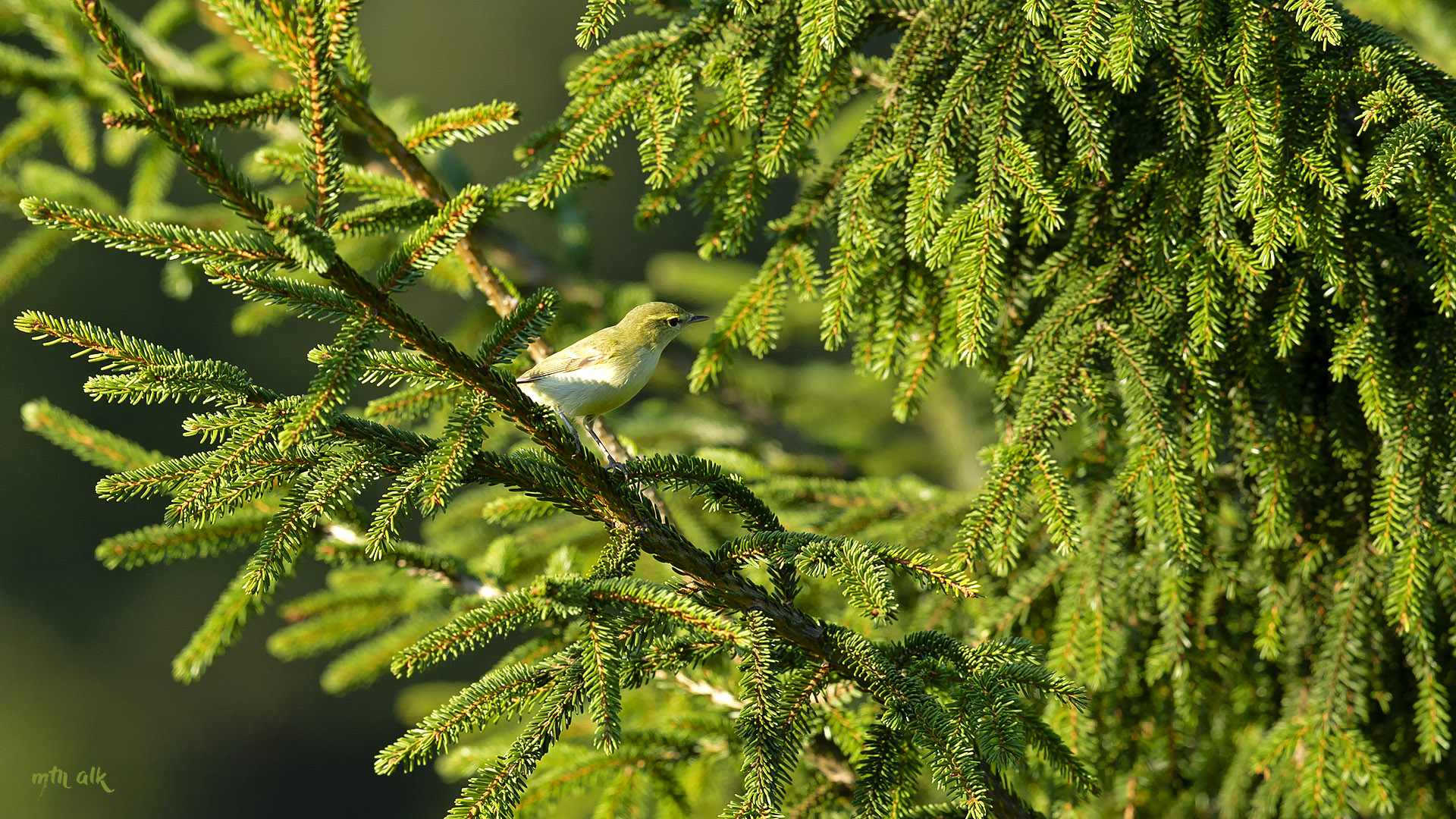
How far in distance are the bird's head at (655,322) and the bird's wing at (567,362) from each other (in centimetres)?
18

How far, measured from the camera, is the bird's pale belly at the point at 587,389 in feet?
7.45

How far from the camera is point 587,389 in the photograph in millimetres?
2273

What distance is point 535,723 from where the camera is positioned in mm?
1334

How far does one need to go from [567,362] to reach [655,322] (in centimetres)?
43

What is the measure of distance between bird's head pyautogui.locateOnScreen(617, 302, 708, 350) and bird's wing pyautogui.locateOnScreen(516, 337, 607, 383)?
0.18 metres

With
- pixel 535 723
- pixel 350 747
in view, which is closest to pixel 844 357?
pixel 535 723

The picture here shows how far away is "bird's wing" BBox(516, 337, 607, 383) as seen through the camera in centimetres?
231

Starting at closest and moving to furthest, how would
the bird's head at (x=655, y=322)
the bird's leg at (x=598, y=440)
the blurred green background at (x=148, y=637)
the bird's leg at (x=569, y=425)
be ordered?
the bird's leg at (x=569, y=425) < the bird's leg at (x=598, y=440) < the bird's head at (x=655, y=322) < the blurred green background at (x=148, y=637)
